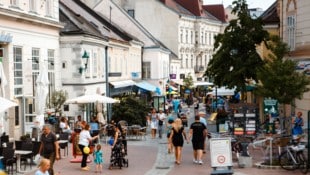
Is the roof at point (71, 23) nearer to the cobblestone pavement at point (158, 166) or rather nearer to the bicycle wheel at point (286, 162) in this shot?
the cobblestone pavement at point (158, 166)

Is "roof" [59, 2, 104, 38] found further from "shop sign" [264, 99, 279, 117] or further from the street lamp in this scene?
"shop sign" [264, 99, 279, 117]

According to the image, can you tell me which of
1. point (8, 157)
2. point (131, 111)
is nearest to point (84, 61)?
point (131, 111)

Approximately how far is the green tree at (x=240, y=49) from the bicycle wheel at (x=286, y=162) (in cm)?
968

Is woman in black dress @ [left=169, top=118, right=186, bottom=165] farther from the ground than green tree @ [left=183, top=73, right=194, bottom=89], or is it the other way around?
green tree @ [left=183, top=73, right=194, bottom=89]

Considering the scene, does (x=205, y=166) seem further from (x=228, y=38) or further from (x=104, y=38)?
(x=104, y=38)

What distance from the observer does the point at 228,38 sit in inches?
1121

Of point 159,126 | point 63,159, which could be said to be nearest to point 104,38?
point 159,126

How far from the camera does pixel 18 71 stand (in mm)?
28484

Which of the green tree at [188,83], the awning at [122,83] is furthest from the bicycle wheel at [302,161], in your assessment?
the green tree at [188,83]

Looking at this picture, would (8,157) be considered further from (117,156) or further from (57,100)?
(57,100)

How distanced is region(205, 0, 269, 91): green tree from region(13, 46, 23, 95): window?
354 inches

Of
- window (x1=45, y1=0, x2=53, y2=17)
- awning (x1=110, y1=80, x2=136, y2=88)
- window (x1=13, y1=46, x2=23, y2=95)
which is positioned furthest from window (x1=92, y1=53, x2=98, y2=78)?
window (x1=13, y1=46, x2=23, y2=95)

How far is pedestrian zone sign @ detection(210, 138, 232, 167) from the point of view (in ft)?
59.4

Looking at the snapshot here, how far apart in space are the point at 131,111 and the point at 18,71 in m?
7.57
